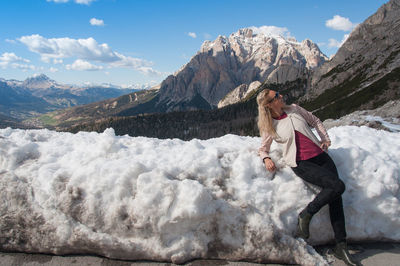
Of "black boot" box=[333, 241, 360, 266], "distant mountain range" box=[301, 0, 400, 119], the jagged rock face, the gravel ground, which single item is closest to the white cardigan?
"black boot" box=[333, 241, 360, 266]

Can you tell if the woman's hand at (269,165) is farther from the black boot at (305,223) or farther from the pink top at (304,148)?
the black boot at (305,223)

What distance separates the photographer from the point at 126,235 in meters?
5.66

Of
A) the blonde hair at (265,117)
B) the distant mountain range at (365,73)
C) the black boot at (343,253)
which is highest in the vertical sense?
the distant mountain range at (365,73)

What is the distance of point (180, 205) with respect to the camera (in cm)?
553

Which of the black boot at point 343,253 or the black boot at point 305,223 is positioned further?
the black boot at point 305,223

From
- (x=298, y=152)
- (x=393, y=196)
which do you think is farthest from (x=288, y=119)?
(x=393, y=196)

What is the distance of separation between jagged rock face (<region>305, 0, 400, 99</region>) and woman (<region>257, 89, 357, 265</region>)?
128 m

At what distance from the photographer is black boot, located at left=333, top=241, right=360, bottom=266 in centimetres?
537

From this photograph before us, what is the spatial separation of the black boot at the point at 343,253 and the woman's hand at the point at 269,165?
2084mm

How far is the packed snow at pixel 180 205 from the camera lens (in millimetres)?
5566

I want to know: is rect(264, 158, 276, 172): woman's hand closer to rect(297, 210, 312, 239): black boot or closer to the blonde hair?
the blonde hair

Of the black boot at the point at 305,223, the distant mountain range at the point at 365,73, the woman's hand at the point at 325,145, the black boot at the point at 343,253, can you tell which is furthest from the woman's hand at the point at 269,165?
the distant mountain range at the point at 365,73

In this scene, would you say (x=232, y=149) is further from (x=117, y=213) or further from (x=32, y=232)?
(x=32, y=232)

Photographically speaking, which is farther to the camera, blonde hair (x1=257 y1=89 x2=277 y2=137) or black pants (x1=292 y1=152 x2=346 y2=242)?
blonde hair (x1=257 y1=89 x2=277 y2=137)
